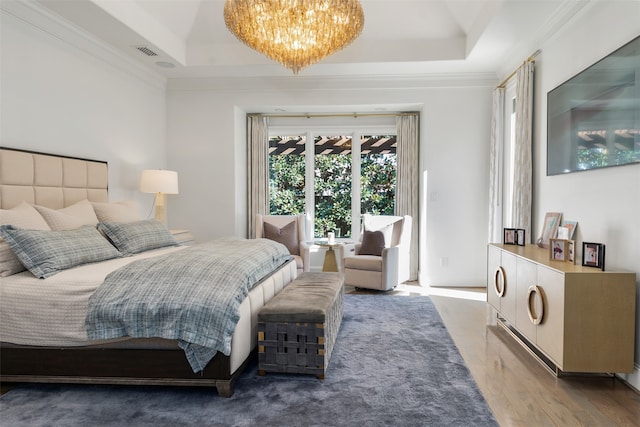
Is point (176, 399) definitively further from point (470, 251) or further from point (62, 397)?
point (470, 251)

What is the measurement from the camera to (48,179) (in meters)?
3.55

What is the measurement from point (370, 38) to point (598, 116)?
2.72m

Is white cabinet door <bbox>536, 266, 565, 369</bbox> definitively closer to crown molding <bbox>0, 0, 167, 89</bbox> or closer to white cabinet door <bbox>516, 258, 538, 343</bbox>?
white cabinet door <bbox>516, 258, 538, 343</bbox>

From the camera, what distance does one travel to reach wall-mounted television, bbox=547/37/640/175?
2.46 m

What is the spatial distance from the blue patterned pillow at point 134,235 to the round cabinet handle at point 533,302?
297cm

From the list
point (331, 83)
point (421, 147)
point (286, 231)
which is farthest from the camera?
point (421, 147)

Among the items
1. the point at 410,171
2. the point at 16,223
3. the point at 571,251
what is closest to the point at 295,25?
the point at 16,223

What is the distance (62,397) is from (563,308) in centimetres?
285

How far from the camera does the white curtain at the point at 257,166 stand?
19.9ft

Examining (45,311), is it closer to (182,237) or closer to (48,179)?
(48,179)

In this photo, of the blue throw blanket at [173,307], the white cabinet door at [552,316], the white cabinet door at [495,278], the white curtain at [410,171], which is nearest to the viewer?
the blue throw blanket at [173,307]

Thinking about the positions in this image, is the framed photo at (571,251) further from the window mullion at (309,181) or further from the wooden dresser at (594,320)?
the window mullion at (309,181)

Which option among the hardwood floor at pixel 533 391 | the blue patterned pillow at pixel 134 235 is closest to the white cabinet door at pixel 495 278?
the hardwood floor at pixel 533 391

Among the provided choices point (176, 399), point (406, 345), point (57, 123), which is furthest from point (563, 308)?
point (57, 123)
